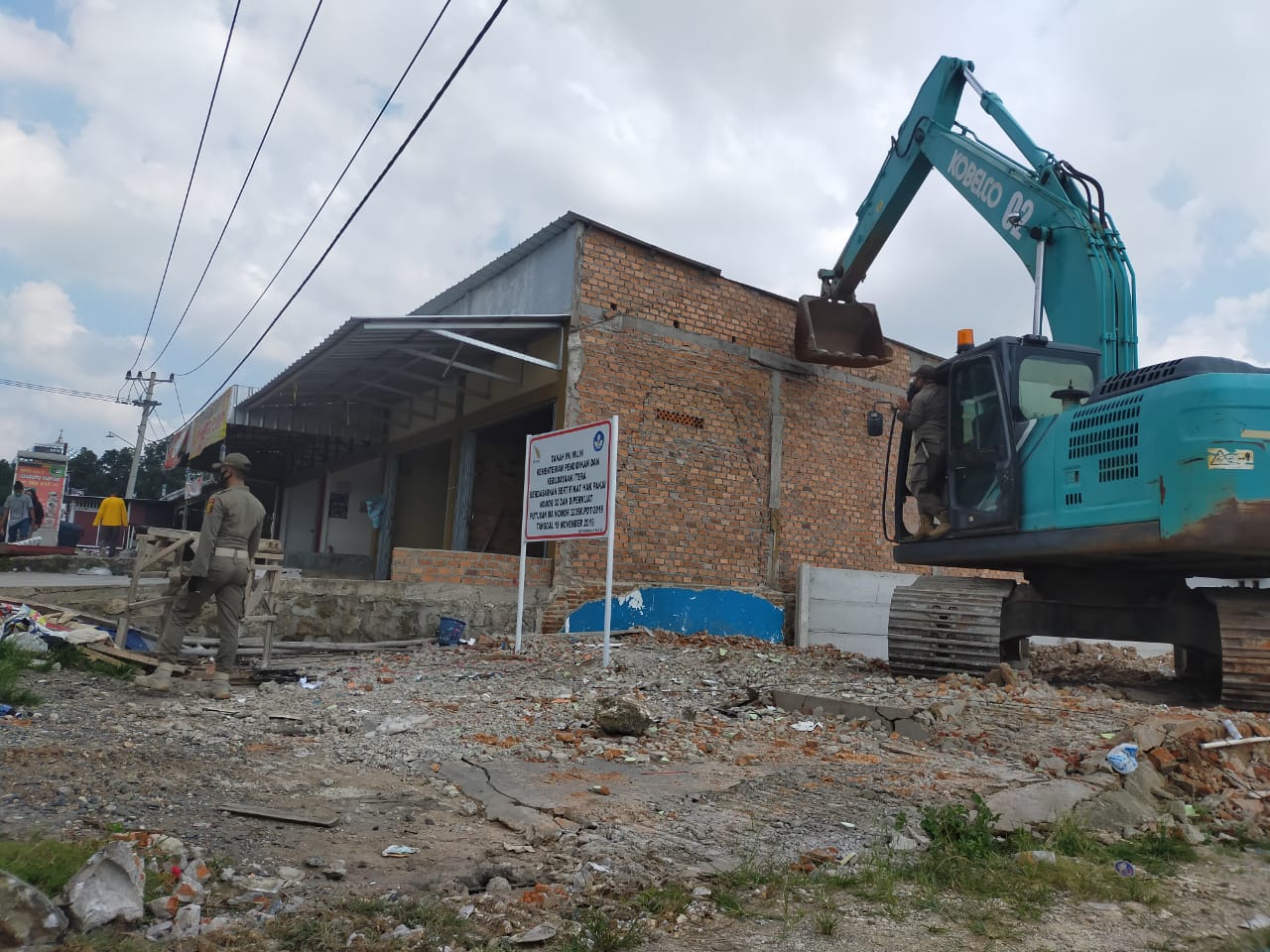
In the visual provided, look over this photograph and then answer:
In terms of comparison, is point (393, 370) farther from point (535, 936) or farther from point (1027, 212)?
point (535, 936)

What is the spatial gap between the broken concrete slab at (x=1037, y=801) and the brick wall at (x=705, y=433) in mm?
7239

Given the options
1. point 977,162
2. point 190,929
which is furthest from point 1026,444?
point 190,929

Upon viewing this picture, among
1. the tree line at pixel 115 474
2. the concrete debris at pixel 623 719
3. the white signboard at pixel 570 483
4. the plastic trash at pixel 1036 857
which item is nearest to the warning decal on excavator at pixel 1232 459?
the plastic trash at pixel 1036 857

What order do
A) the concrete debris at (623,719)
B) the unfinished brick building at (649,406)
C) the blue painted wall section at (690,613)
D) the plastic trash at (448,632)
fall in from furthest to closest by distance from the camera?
the unfinished brick building at (649,406) < the blue painted wall section at (690,613) < the plastic trash at (448,632) < the concrete debris at (623,719)

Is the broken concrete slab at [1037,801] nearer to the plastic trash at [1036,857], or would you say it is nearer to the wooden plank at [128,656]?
the plastic trash at [1036,857]

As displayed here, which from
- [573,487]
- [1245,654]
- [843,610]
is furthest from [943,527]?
[843,610]

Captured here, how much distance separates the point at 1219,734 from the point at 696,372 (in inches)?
317

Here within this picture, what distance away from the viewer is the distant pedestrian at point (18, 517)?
65.8 feet

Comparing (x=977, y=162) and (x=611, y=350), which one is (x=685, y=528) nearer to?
(x=611, y=350)

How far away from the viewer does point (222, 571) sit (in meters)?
7.46

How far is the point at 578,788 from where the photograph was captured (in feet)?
14.1

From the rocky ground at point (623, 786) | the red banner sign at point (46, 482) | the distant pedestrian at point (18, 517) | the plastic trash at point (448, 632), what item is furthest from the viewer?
the red banner sign at point (46, 482)

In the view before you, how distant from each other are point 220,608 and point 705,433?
21.5 feet

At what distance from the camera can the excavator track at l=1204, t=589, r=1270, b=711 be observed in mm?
6355
